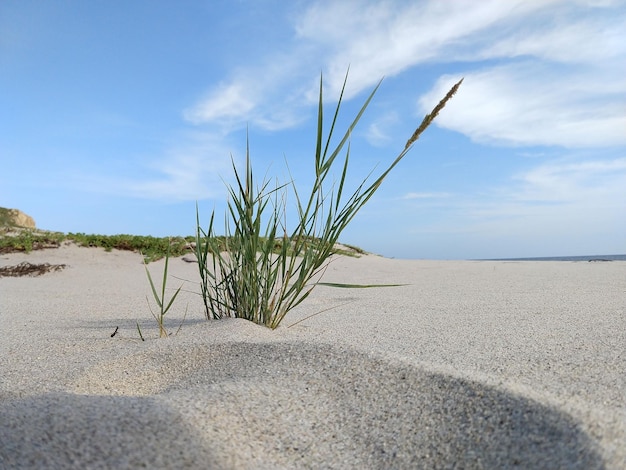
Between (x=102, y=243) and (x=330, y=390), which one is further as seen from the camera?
(x=102, y=243)

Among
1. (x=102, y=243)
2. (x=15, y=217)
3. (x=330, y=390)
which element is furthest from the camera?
(x=15, y=217)

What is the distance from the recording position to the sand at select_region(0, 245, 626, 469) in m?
1.02

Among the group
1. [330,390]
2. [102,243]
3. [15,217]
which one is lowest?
[330,390]

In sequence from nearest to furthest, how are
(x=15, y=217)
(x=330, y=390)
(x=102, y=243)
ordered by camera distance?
1. (x=330, y=390)
2. (x=102, y=243)
3. (x=15, y=217)

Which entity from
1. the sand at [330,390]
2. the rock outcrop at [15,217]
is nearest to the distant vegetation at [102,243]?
the sand at [330,390]

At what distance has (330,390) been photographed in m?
1.37

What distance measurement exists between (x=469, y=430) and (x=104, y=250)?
5596 millimetres

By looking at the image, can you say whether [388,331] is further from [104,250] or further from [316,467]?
[104,250]

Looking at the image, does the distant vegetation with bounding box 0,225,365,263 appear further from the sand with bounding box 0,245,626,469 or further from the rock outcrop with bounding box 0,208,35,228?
the rock outcrop with bounding box 0,208,35,228

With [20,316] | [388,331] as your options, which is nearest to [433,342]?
[388,331]

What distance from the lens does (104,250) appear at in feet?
19.9

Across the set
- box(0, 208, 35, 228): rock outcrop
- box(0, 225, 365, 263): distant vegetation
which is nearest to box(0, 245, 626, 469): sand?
box(0, 225, 365, 263): distant vegetation

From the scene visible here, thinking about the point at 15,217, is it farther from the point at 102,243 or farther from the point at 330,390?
→ the point at 330,390

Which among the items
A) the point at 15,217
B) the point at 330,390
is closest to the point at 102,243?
the point at 330,390
